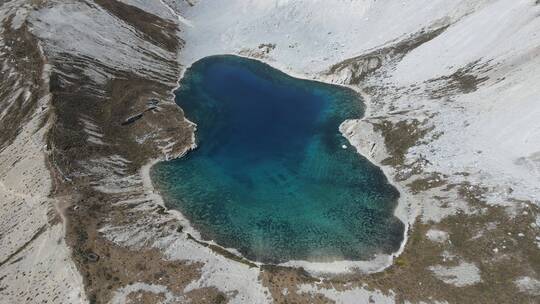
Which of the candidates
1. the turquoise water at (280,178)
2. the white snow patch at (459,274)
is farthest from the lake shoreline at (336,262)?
the white snow patch at (459,274)

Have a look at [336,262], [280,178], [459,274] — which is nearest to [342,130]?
[280,178]

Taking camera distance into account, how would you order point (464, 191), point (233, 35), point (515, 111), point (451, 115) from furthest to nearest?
point (233, 35) → point (451, 115) → point (515, 111) → point (464, 191)

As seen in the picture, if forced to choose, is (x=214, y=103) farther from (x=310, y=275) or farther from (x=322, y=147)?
(x=310, y=275)

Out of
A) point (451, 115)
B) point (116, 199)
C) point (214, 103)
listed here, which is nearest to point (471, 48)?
point (451, 115)

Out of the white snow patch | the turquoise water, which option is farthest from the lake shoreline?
the white snow patch

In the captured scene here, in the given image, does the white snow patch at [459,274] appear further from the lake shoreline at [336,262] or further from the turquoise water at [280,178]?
the turquoise water at [280,178]

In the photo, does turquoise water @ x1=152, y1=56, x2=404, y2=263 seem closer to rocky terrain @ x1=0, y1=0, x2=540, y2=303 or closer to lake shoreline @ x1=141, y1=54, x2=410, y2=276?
lake shoreline @ x1=141, y1=54, x2=410, y2=276

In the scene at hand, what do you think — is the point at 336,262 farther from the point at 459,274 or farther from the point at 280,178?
the point at 280,178
